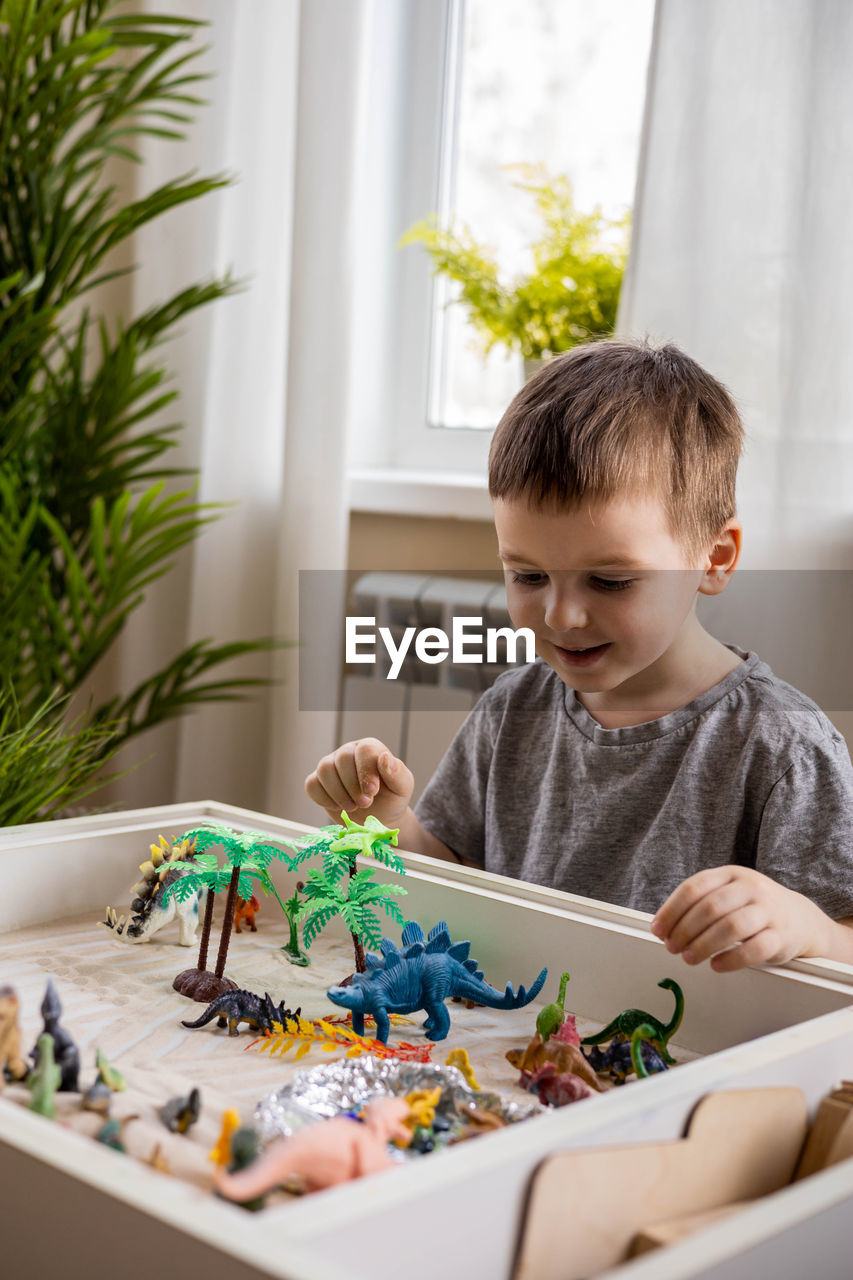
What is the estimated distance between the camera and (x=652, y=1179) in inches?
15.4

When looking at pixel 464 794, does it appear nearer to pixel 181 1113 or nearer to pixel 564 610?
pixel 564 610

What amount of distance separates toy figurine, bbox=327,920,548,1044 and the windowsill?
104 centimetres

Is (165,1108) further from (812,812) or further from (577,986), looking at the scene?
(812,812)

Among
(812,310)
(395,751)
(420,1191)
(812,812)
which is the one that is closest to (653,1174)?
(420,1191)

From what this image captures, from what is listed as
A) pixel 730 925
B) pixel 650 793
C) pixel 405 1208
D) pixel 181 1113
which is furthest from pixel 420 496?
pixel 405 1208

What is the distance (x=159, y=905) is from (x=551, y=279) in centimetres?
115

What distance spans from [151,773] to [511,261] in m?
0.92

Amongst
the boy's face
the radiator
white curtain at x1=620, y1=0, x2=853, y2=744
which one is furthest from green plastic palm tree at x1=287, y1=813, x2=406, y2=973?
the radiator

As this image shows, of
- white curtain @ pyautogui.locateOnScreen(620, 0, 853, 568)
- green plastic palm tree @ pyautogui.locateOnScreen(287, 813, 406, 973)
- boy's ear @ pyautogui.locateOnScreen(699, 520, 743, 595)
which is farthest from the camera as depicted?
white curtain @ pyautogui.locateOnScreen(620, 0, 853, 568)

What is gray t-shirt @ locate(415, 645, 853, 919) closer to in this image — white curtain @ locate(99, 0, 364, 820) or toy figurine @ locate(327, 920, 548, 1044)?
toy figurine @ locate(327, 920, 548, 1044)

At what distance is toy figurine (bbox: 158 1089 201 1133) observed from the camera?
45 cm

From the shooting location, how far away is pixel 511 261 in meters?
A: 1.84

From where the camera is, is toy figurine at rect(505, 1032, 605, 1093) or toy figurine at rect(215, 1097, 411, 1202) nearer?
toy figurine at rect(215, 1097, 411, 1202)

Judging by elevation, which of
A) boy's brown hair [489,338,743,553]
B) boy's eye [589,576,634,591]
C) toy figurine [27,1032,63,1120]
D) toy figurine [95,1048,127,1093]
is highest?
boy's brown hair [489,338,743,553]
